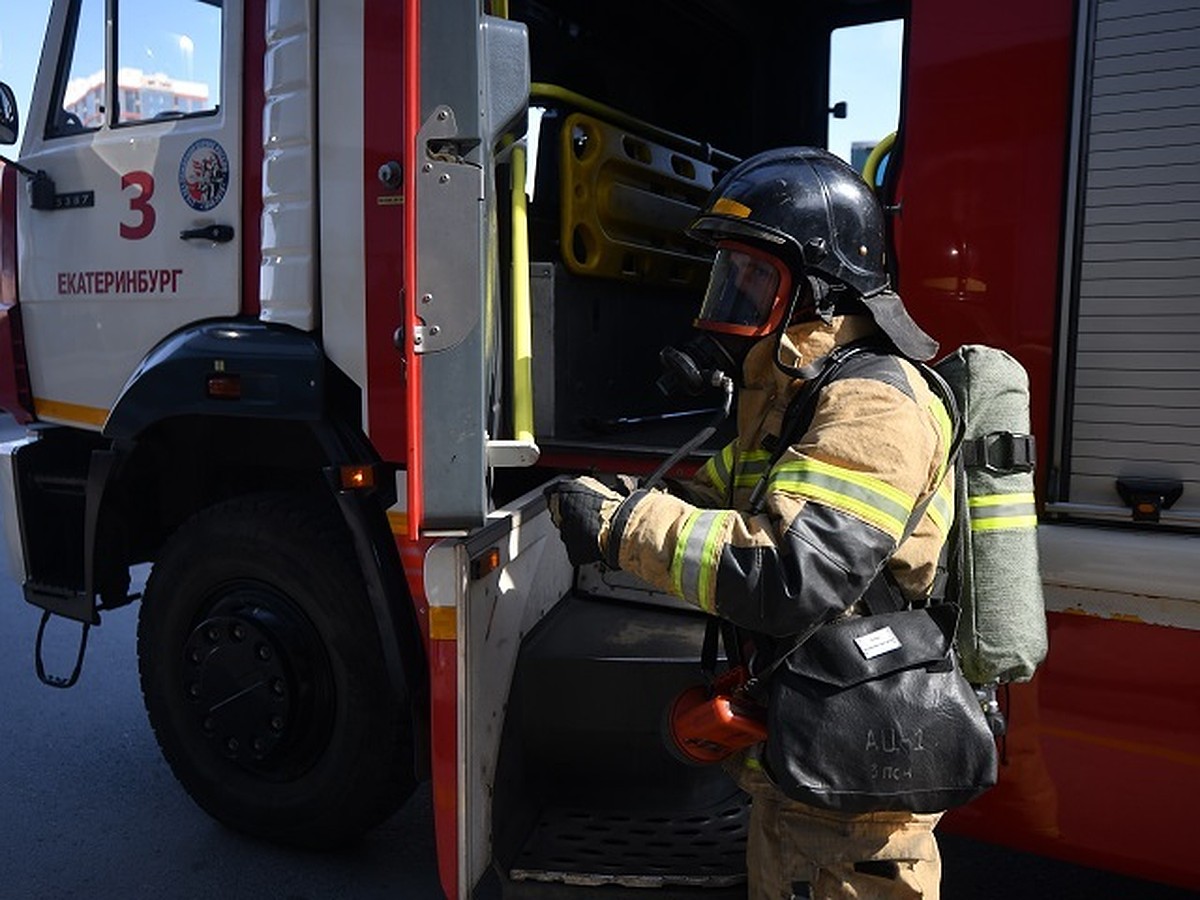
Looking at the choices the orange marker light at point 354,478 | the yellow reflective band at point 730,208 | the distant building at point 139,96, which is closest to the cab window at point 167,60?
the distant building at point 139,96

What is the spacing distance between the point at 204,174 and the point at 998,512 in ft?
7.64

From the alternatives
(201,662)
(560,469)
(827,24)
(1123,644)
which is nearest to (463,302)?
(560,469)

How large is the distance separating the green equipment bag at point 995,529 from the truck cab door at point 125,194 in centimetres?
207

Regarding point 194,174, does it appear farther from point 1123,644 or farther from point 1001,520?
point 1123,644

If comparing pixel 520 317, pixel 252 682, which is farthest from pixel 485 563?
pixel 252 682

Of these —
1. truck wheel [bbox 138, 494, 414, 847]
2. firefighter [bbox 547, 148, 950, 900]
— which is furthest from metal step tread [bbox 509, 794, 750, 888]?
truck wheel [bbox 138, 494, 414, 847]

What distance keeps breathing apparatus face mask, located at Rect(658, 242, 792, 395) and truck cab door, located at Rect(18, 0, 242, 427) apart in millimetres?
1647

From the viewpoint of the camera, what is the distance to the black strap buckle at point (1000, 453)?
183 cm

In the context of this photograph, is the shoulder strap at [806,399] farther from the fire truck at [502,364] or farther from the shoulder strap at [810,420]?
the fire truck at [502,364]

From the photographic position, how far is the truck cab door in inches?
119

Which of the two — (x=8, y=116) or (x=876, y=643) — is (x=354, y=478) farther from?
(x=8, y=116)

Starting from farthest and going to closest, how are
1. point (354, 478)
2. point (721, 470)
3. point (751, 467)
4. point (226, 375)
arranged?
point (226, 375) < point (354, 478) < point (721, 470) < point (751, 467)

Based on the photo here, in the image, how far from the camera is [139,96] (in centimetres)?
324

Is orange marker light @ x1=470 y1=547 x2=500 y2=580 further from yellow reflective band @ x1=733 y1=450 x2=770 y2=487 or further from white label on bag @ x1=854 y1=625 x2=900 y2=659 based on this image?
white label on bag @ x1=854 y1=625 x2=900 y2=659
